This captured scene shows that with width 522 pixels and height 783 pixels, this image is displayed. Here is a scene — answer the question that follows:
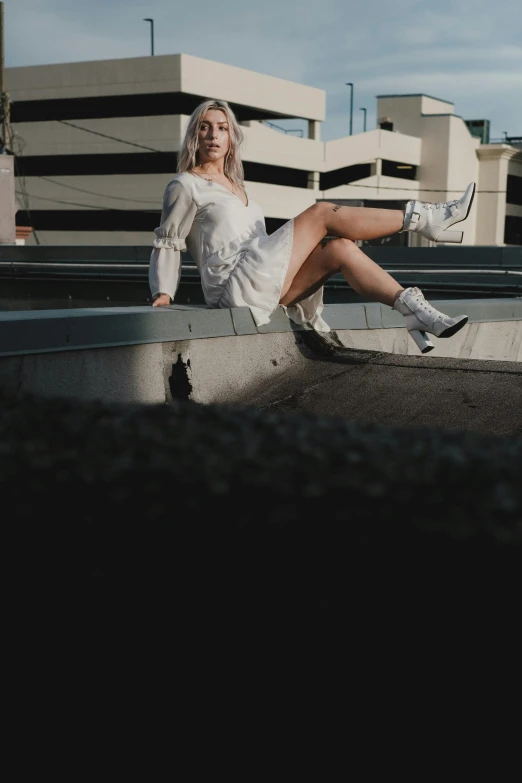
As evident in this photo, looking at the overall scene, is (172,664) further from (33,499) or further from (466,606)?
(466,606)

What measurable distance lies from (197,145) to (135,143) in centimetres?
4798

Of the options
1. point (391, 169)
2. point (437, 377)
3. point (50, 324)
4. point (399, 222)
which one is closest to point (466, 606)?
point (50, 324)

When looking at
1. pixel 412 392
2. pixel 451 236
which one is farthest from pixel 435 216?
pixel 412 392

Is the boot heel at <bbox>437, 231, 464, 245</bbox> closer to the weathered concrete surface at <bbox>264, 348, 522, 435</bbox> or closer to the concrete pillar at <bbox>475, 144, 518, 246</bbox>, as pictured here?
Result: the weathered concrete surface at <bbox>264, 348, 522, 435</bbox>

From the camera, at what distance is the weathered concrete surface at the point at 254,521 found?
A: 99 centimetres

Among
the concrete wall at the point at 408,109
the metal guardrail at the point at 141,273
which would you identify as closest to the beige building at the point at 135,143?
the concrete wall at the point at 408,109

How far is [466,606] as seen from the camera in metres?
1.02

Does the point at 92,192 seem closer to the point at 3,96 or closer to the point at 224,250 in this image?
the point at 3,96

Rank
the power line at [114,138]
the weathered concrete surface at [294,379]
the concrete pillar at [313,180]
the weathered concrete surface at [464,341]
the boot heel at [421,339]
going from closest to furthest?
1. the weathered concrete surface at [294,379]
2. the boot heel at [421,339]
3. the weathered concrete surface at [464,341]
4. the power line at [114,138]
5. the concrete pillar at [313,180]

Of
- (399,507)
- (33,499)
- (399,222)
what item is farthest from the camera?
(399,222)

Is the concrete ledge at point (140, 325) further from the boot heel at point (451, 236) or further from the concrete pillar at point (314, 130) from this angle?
the concrete pillar at point (314, 130)

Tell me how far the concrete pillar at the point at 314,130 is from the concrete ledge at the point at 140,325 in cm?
5540

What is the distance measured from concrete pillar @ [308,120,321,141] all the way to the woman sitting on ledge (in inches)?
2188

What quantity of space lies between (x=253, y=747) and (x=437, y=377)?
381 cm
